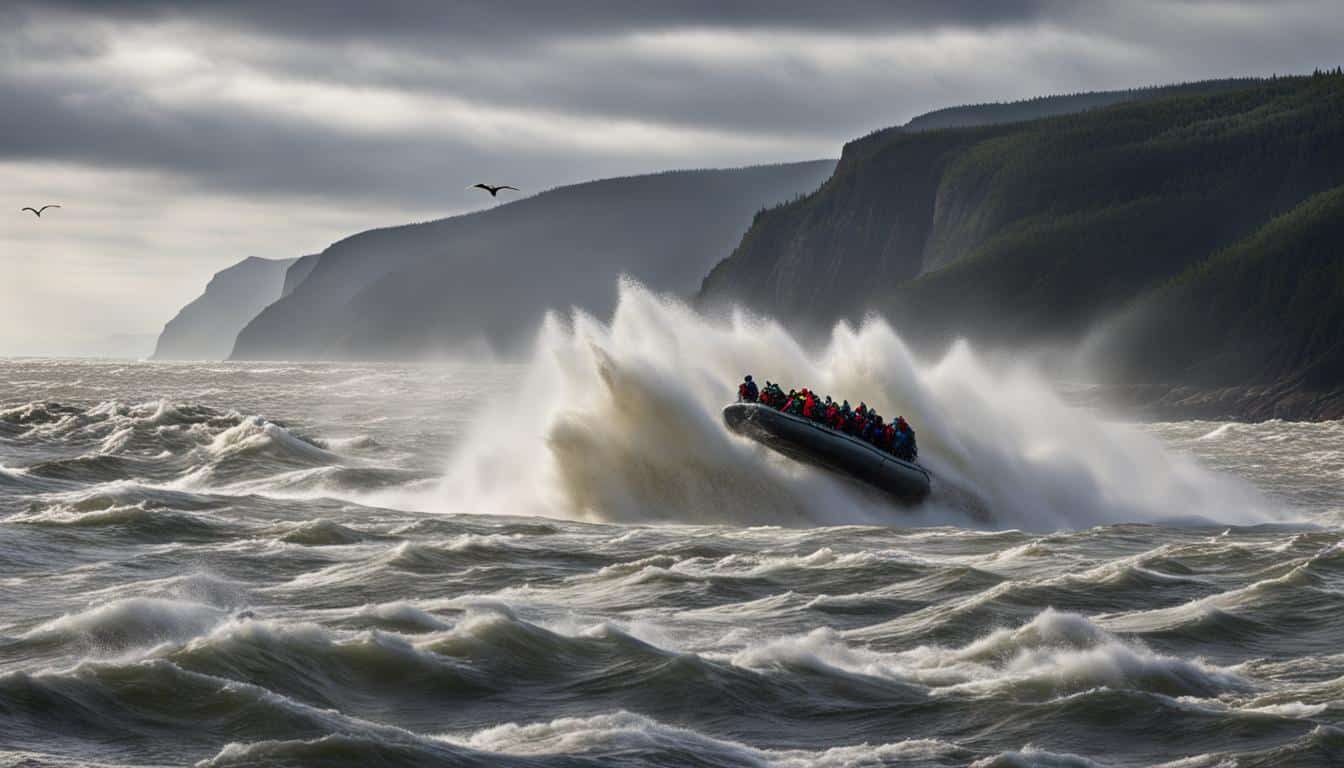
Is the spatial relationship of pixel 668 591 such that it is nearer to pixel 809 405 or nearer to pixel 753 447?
pixel 809 405

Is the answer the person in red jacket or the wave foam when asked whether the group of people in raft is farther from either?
the wave foam

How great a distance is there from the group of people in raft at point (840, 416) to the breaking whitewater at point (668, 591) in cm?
138

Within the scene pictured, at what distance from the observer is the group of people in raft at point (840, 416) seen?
41.4 metres

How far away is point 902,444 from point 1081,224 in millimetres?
157833

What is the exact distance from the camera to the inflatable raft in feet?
134

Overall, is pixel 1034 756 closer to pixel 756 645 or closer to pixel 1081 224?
pixel 756 645

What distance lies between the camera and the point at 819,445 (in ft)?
135

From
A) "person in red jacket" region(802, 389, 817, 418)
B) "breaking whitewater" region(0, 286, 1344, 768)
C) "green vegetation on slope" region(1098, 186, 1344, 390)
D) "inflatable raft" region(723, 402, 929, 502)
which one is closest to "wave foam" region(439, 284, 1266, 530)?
"breaking whitewater" region(0, 286, 1344, 768)

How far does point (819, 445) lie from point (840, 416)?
898mm

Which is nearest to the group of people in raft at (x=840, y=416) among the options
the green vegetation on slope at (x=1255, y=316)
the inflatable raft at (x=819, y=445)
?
the inflatable raft at (x=819, y=445)

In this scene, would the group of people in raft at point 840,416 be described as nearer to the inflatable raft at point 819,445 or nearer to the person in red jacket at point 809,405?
the person in red jacket at point 809,405

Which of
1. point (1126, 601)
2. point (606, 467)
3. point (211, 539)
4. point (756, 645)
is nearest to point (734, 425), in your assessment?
point (606, 467)

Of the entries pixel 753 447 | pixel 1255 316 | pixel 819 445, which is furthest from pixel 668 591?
pixel 1255 316

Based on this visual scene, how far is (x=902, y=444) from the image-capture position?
42.5 metres
